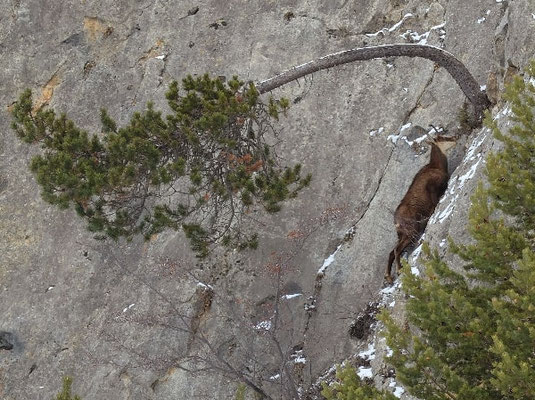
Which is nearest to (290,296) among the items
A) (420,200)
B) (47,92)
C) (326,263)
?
(326,263)

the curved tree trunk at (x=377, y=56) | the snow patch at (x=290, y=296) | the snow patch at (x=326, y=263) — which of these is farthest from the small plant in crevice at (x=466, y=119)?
the snow patch at (x=290, y=296)

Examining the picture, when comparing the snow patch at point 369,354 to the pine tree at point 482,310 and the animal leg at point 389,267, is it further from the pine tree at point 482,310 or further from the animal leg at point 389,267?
the pine tree at point 482,310

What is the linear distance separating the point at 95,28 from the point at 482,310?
47.8 feet

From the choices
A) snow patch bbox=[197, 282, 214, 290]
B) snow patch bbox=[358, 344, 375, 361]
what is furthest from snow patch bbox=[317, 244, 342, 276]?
snow patch bbox=[358, 344, 375, 361]

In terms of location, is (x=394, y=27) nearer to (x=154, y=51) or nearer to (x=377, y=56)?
(x=377, y=56)

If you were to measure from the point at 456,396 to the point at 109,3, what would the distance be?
1497 centimetres

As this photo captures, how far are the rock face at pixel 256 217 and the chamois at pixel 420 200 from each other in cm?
62

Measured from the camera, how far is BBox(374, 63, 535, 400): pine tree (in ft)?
16.9

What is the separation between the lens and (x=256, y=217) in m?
14.2

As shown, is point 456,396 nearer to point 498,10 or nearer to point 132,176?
point 132,176

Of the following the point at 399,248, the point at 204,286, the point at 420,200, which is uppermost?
the point at 420,200

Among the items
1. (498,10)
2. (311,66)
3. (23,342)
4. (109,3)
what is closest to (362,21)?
(498,10)

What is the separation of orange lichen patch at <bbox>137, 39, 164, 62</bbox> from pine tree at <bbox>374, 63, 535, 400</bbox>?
12061 millimetres

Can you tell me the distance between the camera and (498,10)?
13.3 meters
